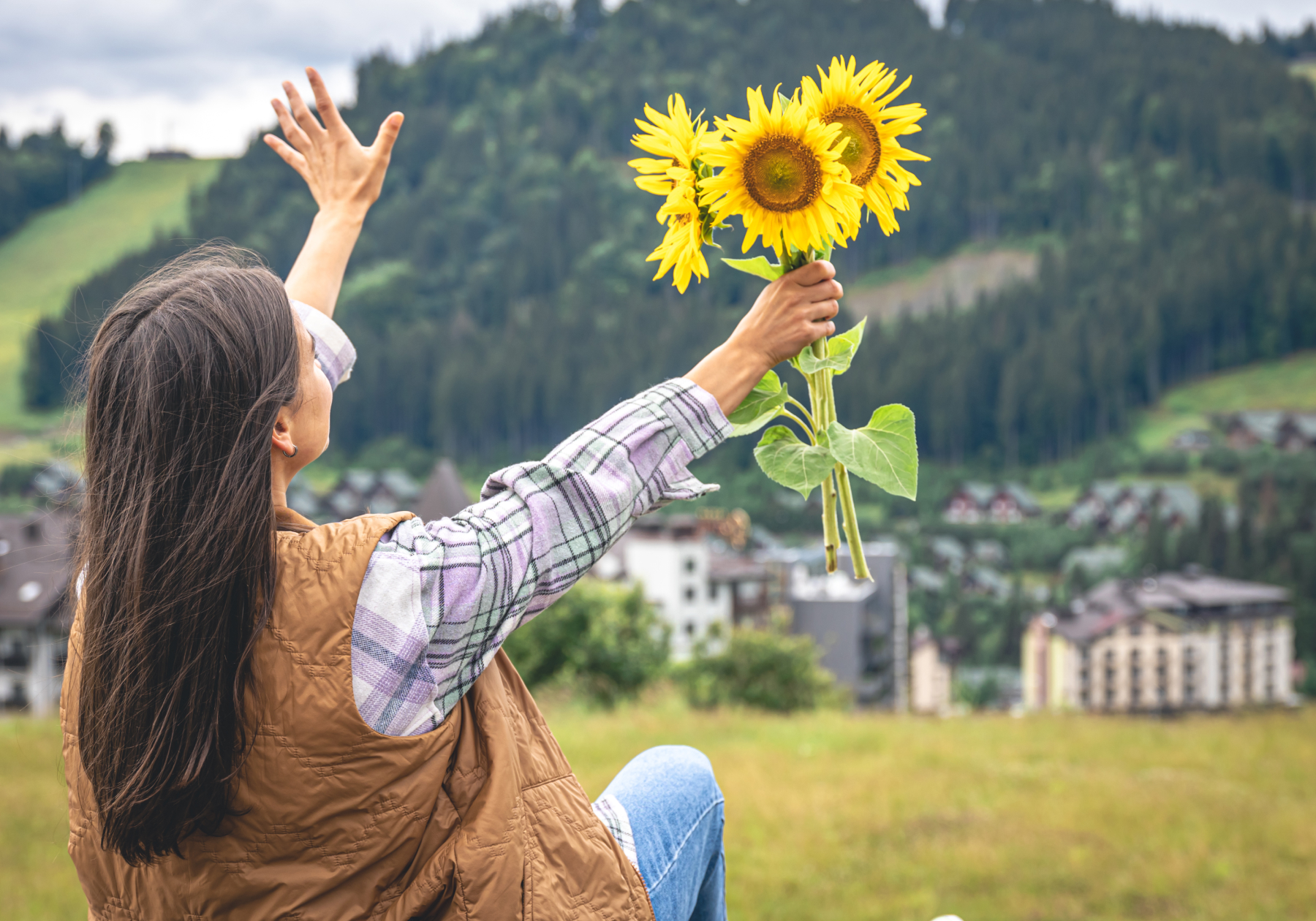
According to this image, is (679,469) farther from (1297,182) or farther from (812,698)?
(1297,182)

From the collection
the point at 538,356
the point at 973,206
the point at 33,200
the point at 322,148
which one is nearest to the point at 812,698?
the point at 322,148

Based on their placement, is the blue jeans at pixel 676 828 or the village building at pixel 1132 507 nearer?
the blue jeans at pixel 676 828

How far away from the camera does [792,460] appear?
4.49 feet

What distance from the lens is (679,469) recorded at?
1.13 metres

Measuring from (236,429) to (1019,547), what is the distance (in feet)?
236

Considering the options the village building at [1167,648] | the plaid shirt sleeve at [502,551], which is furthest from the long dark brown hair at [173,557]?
the village building at [1167,648]

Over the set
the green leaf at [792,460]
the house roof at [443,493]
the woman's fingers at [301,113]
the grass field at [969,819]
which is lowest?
the grass field at [969,819]

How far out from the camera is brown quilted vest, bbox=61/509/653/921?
0.97 metres

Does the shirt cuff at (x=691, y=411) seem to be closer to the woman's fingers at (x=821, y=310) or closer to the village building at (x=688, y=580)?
the woman's fingers at (x=821, y=310)

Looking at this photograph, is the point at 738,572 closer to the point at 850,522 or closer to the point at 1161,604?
the point at 1161,604

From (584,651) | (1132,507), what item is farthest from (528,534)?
(1132,507)

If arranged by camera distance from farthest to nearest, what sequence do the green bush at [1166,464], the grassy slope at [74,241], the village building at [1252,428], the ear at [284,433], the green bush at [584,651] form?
the grassy slope at [74,241]
the village building at [1252,428]
the green bush at [1166,464]
the green bush at [584,651]
the ear at [284,433]

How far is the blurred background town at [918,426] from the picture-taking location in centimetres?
516

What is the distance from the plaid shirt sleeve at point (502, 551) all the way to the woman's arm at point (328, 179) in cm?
78
